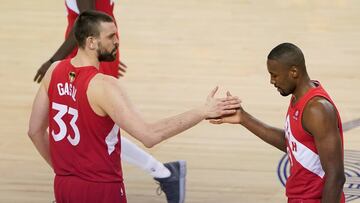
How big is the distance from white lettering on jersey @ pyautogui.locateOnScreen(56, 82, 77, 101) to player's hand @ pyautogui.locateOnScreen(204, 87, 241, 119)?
0.70m

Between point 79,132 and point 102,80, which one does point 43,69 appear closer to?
point 79,132

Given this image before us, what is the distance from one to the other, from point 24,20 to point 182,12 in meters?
2.11

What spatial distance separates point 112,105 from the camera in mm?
4246

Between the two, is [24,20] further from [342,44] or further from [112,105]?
[112,105]

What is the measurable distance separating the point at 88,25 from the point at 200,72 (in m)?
4.96

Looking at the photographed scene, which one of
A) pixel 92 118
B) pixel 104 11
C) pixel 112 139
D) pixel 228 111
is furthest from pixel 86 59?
pixel 104 11

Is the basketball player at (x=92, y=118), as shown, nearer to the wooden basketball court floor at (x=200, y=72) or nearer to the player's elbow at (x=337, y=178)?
the player's elbow at (x=337, y=178)

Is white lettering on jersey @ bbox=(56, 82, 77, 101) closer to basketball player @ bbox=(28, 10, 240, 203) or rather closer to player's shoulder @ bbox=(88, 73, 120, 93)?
basketball player @ bbox=(28, 10, 240, 203)

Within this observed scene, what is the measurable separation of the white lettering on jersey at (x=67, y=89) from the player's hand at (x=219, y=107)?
701mm

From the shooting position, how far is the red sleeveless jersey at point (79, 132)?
4371 millimetres

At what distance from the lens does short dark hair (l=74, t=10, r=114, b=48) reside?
440 cm

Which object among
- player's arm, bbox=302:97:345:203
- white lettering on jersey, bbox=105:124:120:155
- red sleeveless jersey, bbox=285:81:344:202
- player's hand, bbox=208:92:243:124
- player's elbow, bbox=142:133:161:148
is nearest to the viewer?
player's arm, bbox=302:97:345:203

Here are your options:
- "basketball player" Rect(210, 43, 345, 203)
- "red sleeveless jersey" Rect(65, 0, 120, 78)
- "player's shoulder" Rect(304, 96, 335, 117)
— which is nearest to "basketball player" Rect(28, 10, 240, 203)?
"basketball player" Rect(210, 43, 345, 203)

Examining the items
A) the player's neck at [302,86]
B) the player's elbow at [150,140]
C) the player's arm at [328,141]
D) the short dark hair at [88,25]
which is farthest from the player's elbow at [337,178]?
the short dark hair at [88,25]
